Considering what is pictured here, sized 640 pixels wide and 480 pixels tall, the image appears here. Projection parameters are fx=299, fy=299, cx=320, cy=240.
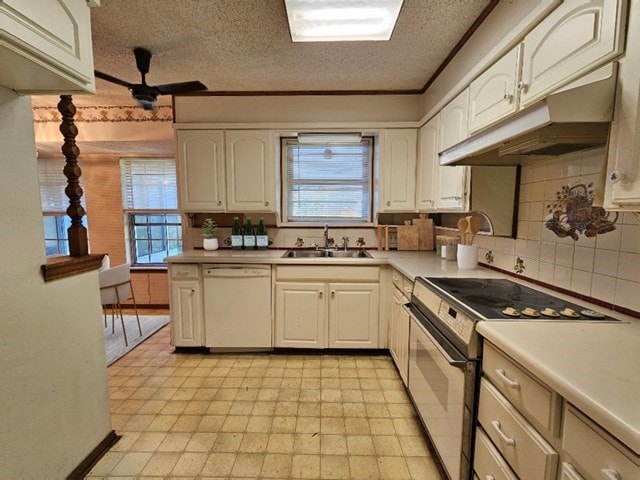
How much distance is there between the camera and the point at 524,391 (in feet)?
2.90

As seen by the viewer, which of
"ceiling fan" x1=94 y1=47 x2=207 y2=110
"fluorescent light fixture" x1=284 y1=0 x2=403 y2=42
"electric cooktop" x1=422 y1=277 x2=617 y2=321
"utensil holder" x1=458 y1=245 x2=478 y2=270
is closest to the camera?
"electric cooktop" x1=422 y1=277 x2=617 y2=321

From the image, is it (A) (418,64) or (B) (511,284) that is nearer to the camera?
(B) (511,284)

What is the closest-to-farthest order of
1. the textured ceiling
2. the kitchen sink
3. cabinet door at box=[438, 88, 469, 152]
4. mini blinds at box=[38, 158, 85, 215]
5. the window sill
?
1. the window sill
2. the textured ceiling
3. cabinet door at box=[438, 88, 469, 152]
4. the kitchen sink
5. mini blinds at box=[38, 158, 85, 215]

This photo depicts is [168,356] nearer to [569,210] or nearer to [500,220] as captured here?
[500,220]

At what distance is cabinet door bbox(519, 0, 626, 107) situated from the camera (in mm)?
911

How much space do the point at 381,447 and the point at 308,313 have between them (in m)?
1.19

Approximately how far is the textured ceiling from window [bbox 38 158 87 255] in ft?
6.82

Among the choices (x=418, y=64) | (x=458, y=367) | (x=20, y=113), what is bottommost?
(x=458, y=367)

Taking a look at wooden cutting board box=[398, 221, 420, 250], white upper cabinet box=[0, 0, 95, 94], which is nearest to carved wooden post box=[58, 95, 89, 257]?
white upper cabinet box=[0, 0, 95, 94]

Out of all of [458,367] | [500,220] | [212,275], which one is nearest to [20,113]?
[212,275]

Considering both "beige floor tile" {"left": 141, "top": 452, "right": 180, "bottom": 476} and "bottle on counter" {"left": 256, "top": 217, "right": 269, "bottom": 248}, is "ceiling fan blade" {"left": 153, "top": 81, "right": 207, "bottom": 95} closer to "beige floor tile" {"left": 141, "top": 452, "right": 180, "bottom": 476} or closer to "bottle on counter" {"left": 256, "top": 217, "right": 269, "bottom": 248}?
"bottle on counter" {"left": 256, "top": 217, "right": 269, "bottom": 248}

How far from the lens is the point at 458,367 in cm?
117

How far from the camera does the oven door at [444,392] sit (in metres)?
1.17

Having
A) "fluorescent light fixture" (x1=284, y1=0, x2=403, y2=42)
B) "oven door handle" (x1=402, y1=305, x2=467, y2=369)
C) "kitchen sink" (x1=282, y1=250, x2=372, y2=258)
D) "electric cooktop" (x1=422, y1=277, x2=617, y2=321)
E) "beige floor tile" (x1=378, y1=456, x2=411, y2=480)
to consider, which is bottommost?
"beige floor tile" (x1=378, y1=456, x2=411, y2=480)
